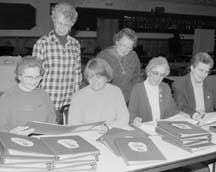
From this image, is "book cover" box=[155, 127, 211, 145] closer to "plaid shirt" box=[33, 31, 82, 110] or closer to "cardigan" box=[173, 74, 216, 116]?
"cardigan" box=[173, 74, 216, 116]

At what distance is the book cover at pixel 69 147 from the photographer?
1.92m

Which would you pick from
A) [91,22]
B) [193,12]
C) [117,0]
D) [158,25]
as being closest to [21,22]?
[91,22]

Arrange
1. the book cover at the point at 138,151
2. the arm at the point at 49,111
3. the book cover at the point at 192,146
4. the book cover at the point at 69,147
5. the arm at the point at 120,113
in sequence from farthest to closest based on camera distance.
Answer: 1. the arm at the point at 120,113
2. the arm at the point at 49,111
3. the book cover at the point at 192,146
4. the book cover at the point at 138,151
5. the book cover at the point at 69,147

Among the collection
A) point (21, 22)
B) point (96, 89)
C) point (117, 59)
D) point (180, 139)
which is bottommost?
point (180, 139)

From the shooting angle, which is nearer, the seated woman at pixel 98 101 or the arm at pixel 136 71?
the seated woman at pixel 98 101

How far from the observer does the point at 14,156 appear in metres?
1.79

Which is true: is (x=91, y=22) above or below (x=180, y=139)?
above

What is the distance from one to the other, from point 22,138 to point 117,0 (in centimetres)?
947

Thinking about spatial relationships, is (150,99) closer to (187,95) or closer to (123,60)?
(187,95)

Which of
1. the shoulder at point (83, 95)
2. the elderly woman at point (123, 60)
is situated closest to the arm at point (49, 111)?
the shoulder at point (83, 95)

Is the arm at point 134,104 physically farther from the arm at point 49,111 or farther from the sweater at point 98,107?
the arm at point 49,111

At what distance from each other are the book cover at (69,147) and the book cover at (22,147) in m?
0.05

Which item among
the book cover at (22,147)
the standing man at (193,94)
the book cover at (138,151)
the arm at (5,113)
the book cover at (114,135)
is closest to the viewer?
the book cover at (22,147)

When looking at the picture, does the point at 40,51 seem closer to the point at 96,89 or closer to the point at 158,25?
the point at 96,89
